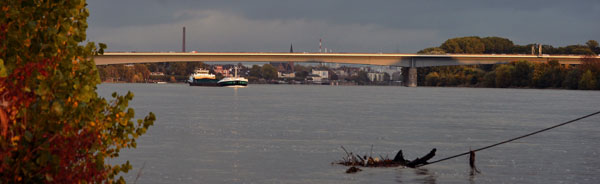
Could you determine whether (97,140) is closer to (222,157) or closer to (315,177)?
(315,177)

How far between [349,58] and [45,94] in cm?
17415

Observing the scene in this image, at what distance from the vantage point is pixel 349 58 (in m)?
182

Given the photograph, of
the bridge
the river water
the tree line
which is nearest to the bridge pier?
the bridge

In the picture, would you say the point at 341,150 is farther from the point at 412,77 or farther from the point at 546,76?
the point at 412,77

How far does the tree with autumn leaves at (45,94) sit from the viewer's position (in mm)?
8352

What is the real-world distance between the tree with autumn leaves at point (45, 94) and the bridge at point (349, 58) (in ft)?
540

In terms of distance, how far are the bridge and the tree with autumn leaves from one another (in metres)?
165

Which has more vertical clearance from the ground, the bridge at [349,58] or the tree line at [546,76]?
the bridge at [349,58]

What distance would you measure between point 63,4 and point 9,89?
105 centimetres

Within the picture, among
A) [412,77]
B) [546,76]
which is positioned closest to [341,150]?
[546,76]

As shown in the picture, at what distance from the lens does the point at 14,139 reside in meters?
8.19

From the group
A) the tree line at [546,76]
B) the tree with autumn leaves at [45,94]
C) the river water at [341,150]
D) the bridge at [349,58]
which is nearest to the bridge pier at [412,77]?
the bridge at [349,58]

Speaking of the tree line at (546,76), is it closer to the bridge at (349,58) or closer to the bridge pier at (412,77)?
the bridge at (349,58)

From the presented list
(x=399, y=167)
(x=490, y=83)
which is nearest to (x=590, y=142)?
(x=399, y=167)
